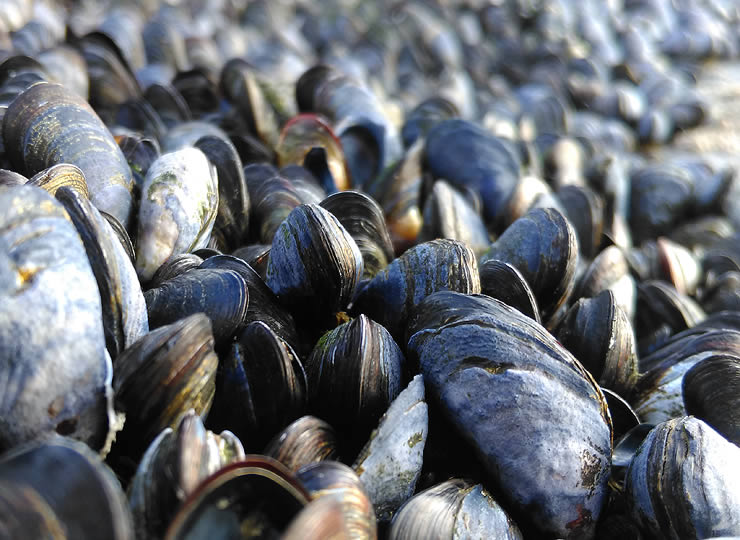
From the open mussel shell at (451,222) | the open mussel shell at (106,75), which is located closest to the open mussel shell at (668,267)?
the open mussel shell at (451,222)

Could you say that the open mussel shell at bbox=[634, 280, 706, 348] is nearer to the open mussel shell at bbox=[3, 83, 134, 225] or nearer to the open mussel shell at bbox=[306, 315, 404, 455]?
the open mussel shell at bbox=[306, 315, 404, 455]

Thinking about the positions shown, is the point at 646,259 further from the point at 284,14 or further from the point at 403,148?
the point at 284,14

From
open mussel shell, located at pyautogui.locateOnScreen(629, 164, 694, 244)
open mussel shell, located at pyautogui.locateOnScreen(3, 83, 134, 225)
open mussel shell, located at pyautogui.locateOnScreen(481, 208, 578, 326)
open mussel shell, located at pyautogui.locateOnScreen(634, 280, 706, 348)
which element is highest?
open mussel shell, located at pyautogui.locateOnScreen(3, 83, 134, 225)

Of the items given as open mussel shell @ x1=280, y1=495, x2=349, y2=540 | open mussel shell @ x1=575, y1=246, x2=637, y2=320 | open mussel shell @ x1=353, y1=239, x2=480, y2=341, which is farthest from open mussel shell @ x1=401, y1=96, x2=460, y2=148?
open mussel shell @ x1=280, y1=495, x2=349, y2=540

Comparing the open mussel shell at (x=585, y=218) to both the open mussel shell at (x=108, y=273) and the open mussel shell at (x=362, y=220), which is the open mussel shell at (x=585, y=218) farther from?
the open mussel shell at (x=108, y=273)

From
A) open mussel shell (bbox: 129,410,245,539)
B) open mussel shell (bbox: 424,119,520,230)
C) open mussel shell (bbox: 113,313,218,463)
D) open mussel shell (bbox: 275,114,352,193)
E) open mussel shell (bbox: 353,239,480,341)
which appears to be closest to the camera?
open mussel shell (bbox: 129,410,245,539)

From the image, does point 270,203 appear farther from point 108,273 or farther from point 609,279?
point 609,279

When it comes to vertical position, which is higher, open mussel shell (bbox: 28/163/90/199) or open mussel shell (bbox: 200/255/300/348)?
open mussel shell (bbox: 28/163/90/199)

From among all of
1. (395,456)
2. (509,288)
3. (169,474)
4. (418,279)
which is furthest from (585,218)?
(169,474)
